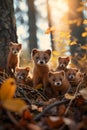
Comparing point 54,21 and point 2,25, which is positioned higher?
point 2,25

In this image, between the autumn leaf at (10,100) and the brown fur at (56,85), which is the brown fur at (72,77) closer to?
the brown fur at (56,85)

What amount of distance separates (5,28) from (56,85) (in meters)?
2.05

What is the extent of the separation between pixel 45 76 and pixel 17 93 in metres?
1.96

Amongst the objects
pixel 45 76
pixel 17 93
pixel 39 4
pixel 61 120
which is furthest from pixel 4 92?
pixel 39 4

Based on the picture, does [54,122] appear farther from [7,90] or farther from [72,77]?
[72,77]

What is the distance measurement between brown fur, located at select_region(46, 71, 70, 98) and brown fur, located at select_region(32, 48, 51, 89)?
0.37 ft

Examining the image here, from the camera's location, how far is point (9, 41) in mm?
7168

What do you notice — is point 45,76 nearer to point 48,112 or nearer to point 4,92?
point 48,112

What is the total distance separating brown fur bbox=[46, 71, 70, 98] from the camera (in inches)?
213

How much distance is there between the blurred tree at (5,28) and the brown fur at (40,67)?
0.58 m

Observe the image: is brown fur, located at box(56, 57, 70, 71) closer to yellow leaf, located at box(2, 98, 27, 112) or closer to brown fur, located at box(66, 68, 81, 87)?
brown fur, located at box(66, 68, 81, 87)

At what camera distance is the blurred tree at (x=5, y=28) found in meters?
7.06

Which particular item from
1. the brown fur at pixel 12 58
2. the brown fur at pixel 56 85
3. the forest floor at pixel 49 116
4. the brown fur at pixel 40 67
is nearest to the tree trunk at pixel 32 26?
the brown fur at pixel 12 58

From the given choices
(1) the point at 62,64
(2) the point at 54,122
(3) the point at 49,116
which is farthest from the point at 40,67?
(2) the point at 54,122
